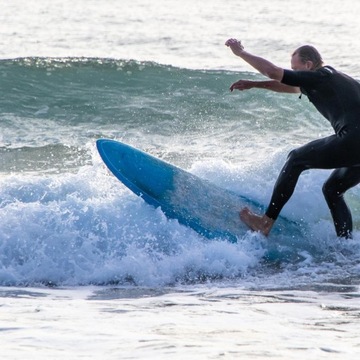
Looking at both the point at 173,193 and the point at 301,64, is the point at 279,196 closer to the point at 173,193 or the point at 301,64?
the point at 173,193

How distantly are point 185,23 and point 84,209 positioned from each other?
49.9 feet

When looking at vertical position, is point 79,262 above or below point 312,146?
below

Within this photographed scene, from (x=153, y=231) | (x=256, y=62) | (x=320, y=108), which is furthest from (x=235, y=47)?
(x=153, y=231)

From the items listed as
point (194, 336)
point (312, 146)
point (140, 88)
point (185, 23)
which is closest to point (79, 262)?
point (312, 146)

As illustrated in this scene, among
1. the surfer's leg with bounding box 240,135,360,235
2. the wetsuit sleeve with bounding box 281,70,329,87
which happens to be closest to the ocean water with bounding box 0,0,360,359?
the surfer's leg with bounding box 240,135,360,235

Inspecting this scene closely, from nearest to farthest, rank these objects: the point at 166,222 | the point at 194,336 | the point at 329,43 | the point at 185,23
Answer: the point at 194,336
the point at 166,222
the point at 329,43
the point at 185,23

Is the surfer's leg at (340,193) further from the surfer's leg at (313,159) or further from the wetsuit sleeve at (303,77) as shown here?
the wetsuit sleeve at (303,77)

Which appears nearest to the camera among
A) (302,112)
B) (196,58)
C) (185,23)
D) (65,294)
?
(65,294)

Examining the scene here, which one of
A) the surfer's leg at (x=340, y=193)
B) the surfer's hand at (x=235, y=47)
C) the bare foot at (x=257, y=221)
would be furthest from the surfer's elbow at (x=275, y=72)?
the bare foot at (x=257, y=221)

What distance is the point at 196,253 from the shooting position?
6.78 m

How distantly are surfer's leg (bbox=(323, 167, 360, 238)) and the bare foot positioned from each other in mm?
489

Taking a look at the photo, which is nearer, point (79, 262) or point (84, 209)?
point (79, 262)

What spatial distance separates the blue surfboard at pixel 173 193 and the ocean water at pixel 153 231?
0.12m

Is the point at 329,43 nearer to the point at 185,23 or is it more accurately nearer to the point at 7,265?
the point at 185,23
